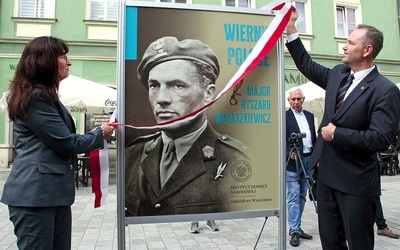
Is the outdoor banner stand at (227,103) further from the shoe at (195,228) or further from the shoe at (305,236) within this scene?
→ the shoe at (195,228)

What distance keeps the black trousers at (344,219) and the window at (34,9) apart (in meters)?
13.9

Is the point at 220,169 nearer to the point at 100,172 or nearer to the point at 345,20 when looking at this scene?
the point at 100,172

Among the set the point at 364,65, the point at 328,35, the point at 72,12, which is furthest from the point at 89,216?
the point at 328,35

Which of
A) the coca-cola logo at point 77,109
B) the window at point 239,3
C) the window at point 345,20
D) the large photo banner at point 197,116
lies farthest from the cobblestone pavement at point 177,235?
the window at point 345,20

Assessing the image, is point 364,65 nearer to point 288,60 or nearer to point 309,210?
point 309,210

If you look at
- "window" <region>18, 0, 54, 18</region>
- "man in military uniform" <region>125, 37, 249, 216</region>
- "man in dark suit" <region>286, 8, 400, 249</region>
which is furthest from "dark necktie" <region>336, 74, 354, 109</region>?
"window" <region>18, 0, 54, 18</region>

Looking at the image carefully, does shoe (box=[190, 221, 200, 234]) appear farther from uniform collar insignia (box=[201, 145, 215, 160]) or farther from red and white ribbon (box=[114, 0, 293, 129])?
red and white ribbon (box=[114, 0, 293, 129])

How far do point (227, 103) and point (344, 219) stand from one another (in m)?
1.14

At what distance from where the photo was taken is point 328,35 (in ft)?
54.9

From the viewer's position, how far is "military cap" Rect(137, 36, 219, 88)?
239 centimetres

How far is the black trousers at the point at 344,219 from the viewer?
2.45 meters

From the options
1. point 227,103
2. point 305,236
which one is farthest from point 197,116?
point 305,236

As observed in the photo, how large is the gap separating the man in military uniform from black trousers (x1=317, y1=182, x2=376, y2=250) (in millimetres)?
722

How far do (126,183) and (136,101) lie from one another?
54 cm
